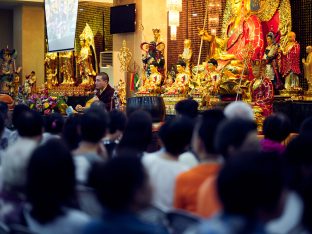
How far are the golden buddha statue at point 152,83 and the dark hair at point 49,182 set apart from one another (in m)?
11.3

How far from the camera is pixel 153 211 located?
3.11 metres

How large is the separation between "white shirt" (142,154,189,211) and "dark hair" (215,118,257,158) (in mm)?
389

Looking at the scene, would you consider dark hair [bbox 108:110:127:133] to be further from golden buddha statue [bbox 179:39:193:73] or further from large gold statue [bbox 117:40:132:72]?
large gold statue [bbox 117:40:132:72]

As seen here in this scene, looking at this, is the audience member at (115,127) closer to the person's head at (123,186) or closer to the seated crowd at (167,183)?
the seated crowd at (167,183)

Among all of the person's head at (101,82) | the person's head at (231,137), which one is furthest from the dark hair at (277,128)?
the person's head at (101,82)

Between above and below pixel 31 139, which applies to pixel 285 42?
above

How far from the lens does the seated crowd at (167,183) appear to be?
7.95 ft

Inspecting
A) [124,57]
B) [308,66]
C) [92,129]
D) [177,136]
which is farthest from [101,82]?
[124,57]

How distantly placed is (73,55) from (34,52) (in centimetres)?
143

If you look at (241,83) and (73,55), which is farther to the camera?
(73,55)

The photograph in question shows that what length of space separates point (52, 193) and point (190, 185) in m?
0.66

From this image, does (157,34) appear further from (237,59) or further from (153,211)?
(153,211)

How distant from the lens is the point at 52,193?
299 cm

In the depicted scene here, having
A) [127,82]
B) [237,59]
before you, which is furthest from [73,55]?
[237,59]
